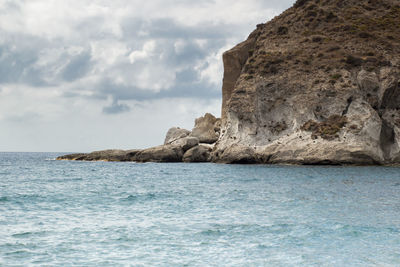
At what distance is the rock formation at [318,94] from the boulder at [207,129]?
7.03 metres

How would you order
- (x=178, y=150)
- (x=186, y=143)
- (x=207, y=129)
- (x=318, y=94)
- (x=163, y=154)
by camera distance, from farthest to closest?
1. (x=207, y=129)
2. (x=186, y=143)
3. (x=163, y=154)
4. (x=178, y=150)
5. (x=318, y=94)

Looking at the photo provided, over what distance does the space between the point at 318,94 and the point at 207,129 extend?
2972 cm

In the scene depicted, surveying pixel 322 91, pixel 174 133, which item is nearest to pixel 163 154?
pixel 174 133

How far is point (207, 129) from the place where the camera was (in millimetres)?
82000

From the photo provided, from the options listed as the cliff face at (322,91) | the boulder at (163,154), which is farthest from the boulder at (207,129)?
the cliff face at (322,91)

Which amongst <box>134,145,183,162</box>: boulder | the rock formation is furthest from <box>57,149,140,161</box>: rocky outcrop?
the rock formation

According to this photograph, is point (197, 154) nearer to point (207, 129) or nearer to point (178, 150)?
point (178, 150)

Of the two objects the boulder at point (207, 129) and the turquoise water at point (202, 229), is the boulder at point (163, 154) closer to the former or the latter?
the boulder at point (207, 129)

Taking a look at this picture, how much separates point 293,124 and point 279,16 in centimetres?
2528

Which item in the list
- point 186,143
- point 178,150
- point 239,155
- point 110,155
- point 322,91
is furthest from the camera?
point 110,155

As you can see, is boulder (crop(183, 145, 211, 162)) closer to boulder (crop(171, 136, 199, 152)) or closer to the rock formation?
the rock formation

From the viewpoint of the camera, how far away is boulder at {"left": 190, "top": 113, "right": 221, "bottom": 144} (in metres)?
79.4

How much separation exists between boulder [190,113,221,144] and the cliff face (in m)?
11.7

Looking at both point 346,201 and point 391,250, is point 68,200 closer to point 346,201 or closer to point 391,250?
point 346,201
